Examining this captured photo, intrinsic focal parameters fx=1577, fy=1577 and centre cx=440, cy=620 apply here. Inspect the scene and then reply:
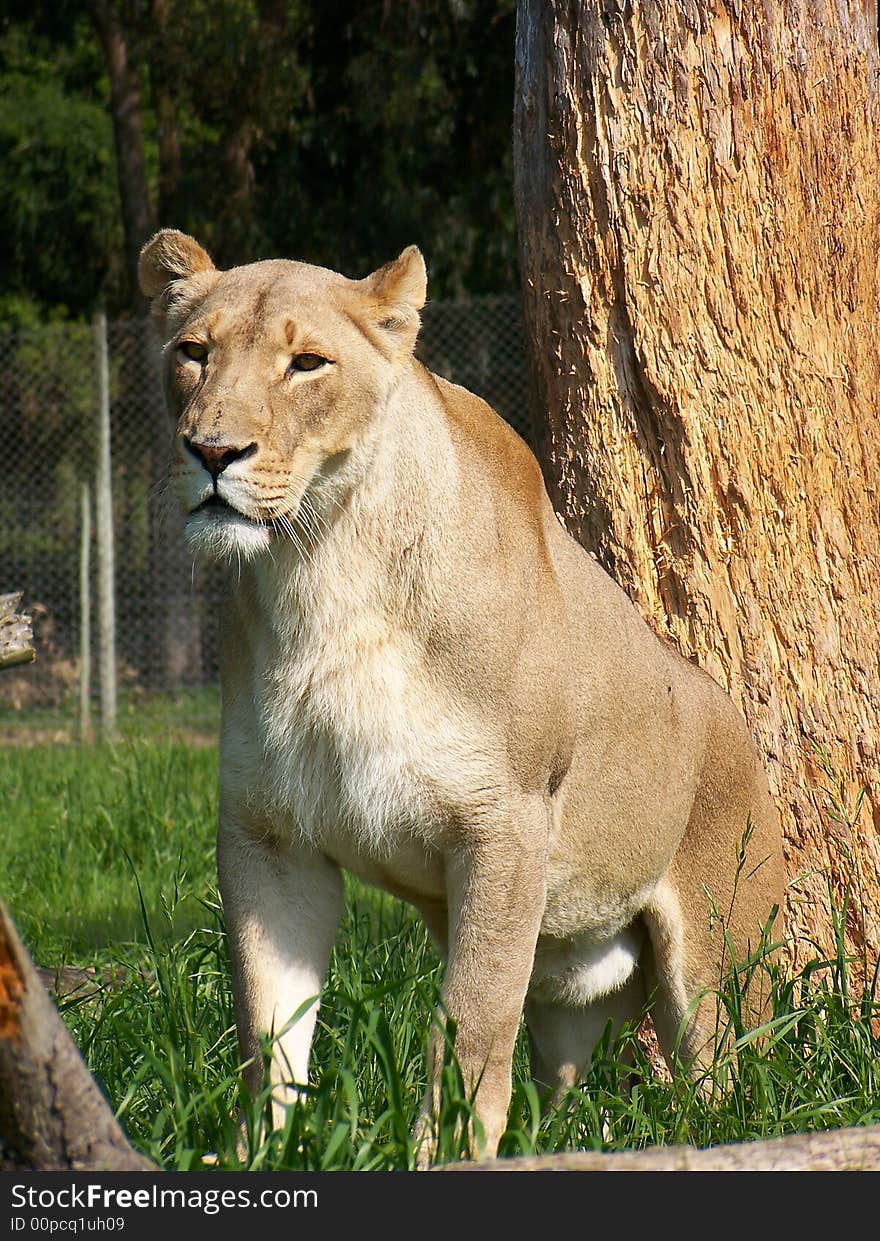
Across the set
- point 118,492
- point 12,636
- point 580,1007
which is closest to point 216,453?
point 12,636

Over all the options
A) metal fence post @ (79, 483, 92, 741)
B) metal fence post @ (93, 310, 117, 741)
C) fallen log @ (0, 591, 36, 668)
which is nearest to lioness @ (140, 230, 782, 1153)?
fallen log @ (0, 591, 36, 668)

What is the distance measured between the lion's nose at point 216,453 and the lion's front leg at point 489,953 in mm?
823

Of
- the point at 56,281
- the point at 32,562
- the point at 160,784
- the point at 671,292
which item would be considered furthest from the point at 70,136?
the point at 671,292

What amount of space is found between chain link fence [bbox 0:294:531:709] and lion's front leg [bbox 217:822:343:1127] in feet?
24.3

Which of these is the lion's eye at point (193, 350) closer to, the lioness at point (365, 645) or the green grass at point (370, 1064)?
the lioness at point (365, 645)

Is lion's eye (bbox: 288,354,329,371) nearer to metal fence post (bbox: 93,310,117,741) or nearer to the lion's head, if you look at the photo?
the lion's head

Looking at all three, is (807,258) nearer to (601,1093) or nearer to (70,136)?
(601,1093)

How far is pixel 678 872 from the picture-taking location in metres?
3.72

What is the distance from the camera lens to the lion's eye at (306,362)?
2.90 m

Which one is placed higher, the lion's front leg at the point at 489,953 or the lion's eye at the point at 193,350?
the lion's eye at the point at 193,350

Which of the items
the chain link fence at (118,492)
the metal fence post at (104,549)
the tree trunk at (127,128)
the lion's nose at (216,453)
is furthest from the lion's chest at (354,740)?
the tree trunk at (127,128)

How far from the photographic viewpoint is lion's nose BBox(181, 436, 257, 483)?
2711 mm
